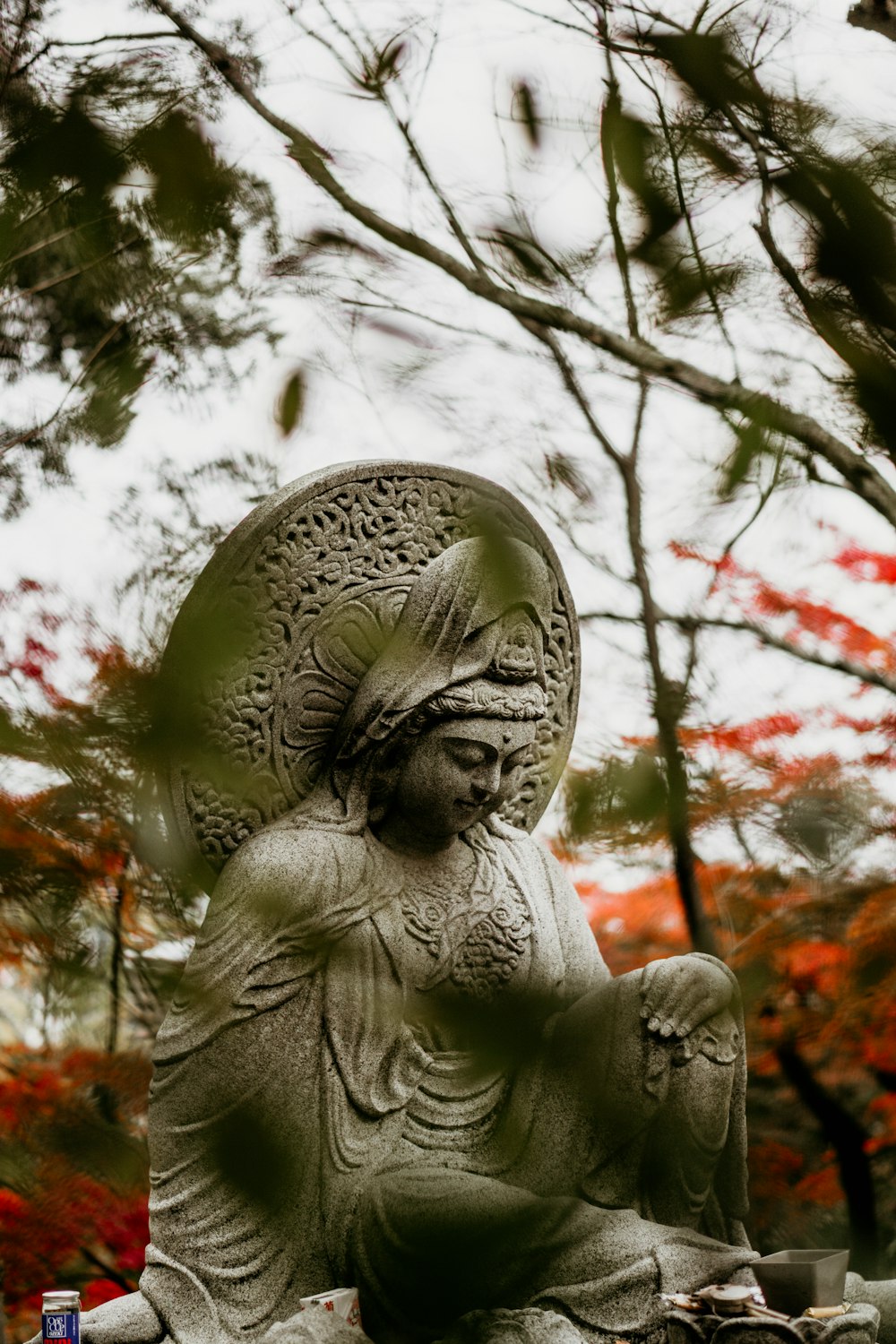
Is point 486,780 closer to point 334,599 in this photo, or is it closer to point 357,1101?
point 334,599

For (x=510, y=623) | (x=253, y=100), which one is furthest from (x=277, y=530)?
(x=253, y=100)

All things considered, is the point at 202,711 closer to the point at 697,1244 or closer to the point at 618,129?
the point at 618,129

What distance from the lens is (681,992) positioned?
3.28m

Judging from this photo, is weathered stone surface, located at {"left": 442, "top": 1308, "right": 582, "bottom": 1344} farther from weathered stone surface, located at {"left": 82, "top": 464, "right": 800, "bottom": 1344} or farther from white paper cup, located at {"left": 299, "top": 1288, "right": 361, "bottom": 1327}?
white paper cup, located at {"left": 299, "top": 1288, "right": 361, "bottom": 1327}

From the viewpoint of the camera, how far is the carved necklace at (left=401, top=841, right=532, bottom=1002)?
3.49 m

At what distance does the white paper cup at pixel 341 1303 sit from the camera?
3.09 m

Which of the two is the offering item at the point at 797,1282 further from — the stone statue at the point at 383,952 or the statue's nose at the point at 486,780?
the statue's nose at the point at 486,780

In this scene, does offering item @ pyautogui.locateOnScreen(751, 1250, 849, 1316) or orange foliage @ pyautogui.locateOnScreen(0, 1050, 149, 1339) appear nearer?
orange foliage @ pyautogui.locateOnScreen(0, 1050, 149, 1339)

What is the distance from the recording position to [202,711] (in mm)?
708

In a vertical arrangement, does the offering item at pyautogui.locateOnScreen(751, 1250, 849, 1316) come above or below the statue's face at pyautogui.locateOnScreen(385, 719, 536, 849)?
below

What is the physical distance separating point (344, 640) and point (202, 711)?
3.12 meters

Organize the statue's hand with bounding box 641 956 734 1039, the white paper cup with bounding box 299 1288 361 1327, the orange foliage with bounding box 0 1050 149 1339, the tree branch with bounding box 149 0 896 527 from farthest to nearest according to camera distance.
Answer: the statue's hand with bounding box 641 956 734 1039 < the white paper cup with bounding box 299 1288 361 1327 < the orange foliage with bounding box 0 1050 149 1339 < the tree branch with bounding box 149 0 896 527

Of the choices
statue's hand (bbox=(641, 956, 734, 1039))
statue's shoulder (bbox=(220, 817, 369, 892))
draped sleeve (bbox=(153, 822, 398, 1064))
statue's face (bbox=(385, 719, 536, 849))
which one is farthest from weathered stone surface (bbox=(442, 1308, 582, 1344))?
statue's face (bbox=(385, 719, 536, 849))

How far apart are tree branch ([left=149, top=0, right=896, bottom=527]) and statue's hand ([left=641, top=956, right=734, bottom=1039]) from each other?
5.60 ft
